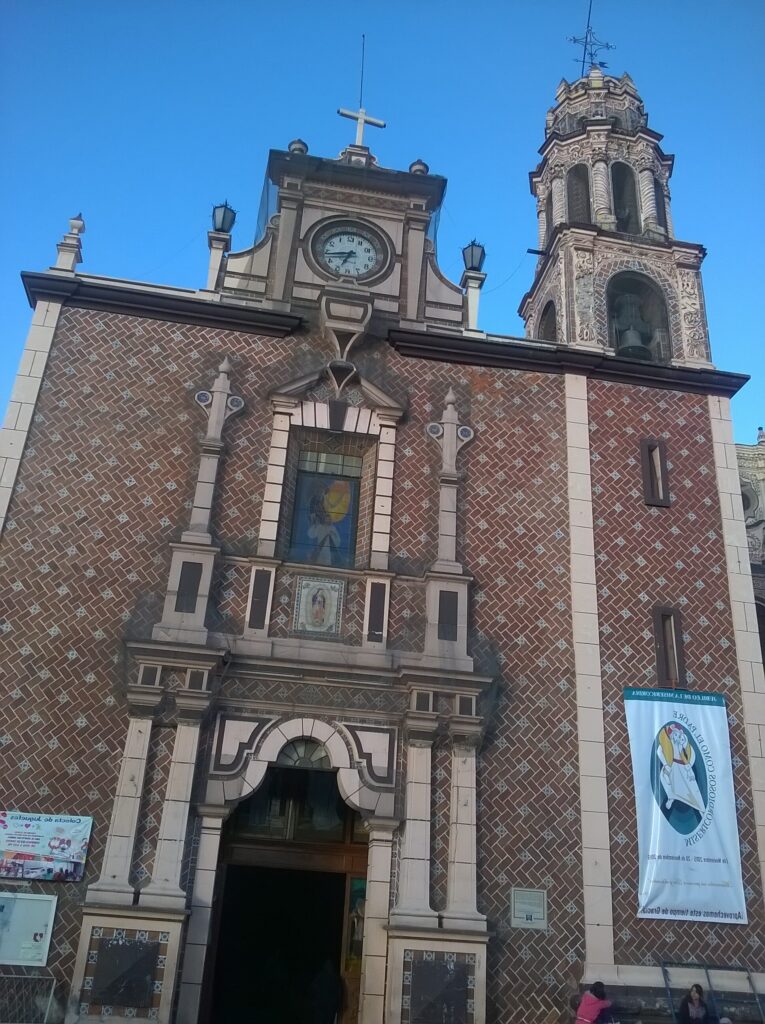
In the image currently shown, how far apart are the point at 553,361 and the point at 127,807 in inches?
401

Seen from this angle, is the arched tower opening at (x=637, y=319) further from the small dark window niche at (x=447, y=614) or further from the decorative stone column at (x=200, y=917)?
the decorative stone column at (x=200, y=917)

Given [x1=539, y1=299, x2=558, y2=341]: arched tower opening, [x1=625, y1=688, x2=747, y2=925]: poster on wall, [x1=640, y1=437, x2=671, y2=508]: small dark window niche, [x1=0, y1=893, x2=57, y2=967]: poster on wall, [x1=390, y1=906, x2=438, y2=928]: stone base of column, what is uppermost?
[x1=539, y1=299, x2=558, y2=341]: arched tower opening

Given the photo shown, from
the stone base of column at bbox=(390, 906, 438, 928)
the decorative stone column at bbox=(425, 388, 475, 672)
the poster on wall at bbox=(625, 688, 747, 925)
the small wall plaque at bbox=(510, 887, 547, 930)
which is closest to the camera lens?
the stone base of column at bbox=(390, 906, 438, 928)

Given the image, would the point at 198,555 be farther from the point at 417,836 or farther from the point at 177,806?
the point at 417,836

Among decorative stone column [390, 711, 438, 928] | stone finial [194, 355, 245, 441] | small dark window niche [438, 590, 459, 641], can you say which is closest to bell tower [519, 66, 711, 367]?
small dark window niche [438, 590, 459, 641]

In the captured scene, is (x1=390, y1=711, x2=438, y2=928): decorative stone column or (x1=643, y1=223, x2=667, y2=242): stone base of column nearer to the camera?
(x1=390, y1=711, x2=438, y2=928): decorative stone column

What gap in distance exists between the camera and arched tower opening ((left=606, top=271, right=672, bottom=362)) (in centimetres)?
1831

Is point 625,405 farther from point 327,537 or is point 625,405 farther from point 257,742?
point 257,742

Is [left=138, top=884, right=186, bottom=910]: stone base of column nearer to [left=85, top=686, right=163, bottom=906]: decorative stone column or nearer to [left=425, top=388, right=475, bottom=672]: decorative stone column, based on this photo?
[left=85, top=686, right=163, bottom=906]: decorative stone column

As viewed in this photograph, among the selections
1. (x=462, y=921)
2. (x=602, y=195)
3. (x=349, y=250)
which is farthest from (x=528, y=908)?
(x=602, y=195)

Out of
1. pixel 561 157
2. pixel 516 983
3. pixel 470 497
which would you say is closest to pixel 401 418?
pixel 470 497

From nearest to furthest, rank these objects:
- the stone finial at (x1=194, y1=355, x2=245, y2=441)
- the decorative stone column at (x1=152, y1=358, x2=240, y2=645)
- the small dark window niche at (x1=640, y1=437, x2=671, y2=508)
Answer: the decorative stone column at (x1=152, y1=358, x2=240, y2=645), the stone finial at (x1=194, y1=355, x2=245, y2=441), the small dark window niche at (x1=640, y1=437, x2=671, y2=508)

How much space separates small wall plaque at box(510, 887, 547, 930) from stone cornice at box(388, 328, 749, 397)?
8.69 meters

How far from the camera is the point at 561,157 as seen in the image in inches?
857
